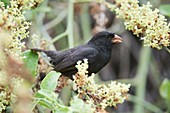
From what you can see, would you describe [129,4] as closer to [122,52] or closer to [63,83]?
[63,83]

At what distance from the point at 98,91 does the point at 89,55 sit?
1.40 metres

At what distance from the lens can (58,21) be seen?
4.61m

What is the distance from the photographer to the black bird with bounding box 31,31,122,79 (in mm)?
3165

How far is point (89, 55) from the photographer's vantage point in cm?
328

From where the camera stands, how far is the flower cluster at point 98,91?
1.79m

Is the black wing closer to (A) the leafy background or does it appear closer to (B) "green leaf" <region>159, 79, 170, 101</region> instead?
(B) "green leaf" <region>159, 79, 170, 101</region>

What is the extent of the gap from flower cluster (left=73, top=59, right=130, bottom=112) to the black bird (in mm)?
1183

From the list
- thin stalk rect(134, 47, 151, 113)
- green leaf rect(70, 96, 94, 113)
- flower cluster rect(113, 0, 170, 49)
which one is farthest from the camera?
thin stalk rect(134, 47, 151, 113)

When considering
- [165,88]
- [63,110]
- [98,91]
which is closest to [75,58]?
[165,88]

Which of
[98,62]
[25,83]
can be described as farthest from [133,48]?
[25,83]

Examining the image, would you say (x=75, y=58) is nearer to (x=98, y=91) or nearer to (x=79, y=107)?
(x=98, y=91)

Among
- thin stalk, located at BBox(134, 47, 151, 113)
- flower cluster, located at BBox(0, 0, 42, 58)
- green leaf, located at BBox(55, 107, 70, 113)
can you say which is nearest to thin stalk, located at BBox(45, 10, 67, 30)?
thin stalk, located at BBox(134, 47, 151, 113)

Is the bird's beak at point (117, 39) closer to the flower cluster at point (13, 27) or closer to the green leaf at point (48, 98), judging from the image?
the flower cluster at point (13, 27)

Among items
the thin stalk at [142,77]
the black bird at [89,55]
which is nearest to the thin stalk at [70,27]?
the black bird at [89,55]
